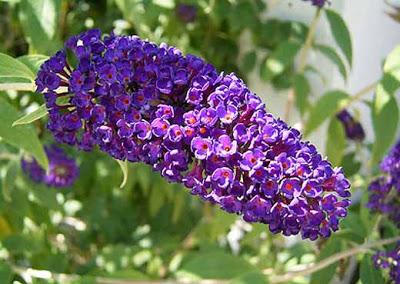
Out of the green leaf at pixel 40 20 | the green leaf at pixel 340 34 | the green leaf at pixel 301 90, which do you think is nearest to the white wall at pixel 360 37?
the green leaf at pixel 301 90

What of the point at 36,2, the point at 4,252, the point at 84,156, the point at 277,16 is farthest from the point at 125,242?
the point at 36,2

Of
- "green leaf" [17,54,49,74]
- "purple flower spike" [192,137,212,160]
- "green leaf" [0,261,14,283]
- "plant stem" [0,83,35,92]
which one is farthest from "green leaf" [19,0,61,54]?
"purple flower spike" [192,137,212,160]

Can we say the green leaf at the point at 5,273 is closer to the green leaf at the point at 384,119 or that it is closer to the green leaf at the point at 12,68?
the green leaf at the point at 12,68

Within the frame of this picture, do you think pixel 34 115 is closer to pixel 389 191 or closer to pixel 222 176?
pixel 222 176

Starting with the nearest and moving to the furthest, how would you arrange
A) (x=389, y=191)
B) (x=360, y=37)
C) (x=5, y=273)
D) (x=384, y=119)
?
(x=5, y=273), (x=389, y=191), (x=384, y=119), (x=360, y=37)

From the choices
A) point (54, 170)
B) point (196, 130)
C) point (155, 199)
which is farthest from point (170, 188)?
point (196, 130)

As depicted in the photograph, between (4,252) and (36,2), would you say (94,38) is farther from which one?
(4,252)

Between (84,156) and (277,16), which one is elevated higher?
(277,16)
